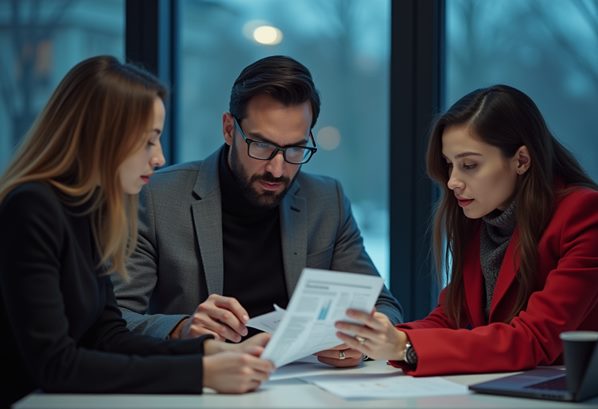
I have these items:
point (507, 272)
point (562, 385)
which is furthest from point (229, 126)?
point (562, 385)

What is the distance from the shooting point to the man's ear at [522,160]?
2475 millimetres

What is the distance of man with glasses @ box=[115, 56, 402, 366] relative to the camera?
2693 mm

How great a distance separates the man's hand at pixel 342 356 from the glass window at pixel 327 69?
1260 millimetres

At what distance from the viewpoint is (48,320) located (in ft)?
5.78

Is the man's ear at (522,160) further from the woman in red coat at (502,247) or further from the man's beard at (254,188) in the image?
the man's beard at (254,188)

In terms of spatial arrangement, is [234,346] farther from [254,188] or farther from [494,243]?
[494,243]

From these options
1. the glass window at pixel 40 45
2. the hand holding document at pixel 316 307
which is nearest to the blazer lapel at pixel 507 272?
the hand holding document at pixel 316 307

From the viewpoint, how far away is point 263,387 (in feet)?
6.33

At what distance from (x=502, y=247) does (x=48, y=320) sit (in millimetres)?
1359

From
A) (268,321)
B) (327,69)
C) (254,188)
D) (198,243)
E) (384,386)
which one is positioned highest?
(327,69)

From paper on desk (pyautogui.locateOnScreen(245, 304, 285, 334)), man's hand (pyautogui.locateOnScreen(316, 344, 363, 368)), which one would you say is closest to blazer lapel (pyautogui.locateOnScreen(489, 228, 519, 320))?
man's hand (pyautogui.locateOnScreen(316, 344, 363, 368))

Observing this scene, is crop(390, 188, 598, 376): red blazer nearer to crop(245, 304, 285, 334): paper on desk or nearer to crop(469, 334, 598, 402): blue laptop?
crop(469, 334, 598, 402): blue laptop

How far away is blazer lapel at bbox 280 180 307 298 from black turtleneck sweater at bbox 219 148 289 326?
4cm

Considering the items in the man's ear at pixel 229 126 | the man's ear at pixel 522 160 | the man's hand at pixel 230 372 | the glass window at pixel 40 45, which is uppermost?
the glass window at pixel 40 45
